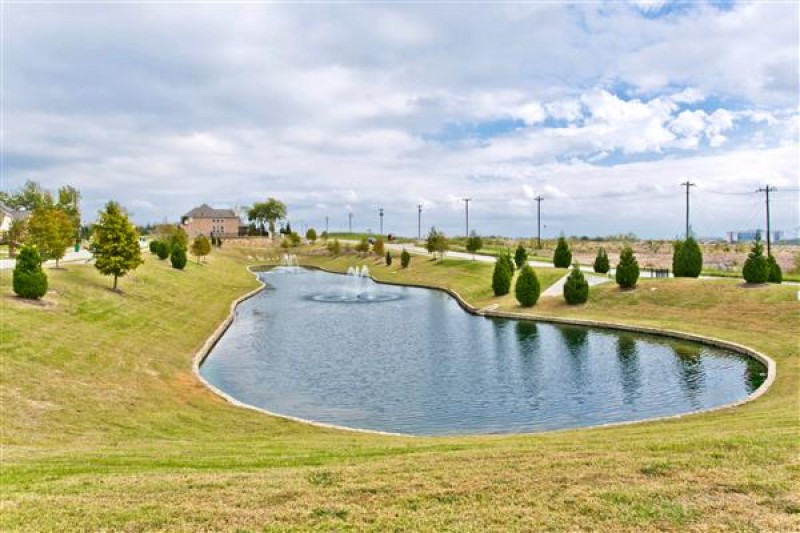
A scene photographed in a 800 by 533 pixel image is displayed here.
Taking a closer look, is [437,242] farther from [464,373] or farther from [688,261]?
[464,373]

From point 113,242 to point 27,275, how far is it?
1122cm

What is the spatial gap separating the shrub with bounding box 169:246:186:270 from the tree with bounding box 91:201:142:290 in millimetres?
23615

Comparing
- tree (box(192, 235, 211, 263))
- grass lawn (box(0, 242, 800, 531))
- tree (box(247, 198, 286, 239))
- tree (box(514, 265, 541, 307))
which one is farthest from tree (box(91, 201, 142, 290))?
tree (box(247, 198, 286, 239))

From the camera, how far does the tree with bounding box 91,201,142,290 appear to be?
1703 inches

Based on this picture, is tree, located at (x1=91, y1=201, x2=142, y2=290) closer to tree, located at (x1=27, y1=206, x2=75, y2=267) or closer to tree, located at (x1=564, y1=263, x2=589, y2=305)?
tree, located at (x1=27, y1=206, x2=75, y2=267)

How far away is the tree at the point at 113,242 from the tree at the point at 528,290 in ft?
104

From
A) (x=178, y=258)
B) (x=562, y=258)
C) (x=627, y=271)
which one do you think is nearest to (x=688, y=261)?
(x=627, y=271)

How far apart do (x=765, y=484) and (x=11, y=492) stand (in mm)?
12700

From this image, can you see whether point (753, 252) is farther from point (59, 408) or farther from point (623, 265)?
point (59, 408)

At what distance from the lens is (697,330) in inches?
1417

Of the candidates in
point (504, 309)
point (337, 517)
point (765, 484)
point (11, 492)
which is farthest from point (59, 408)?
point (504, 309)

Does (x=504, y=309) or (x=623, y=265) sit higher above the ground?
(x=623, y=265)

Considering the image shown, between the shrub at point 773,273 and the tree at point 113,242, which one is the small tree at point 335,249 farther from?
the shrub at point 773,273

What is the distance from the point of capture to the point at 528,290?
4981 centimetres
